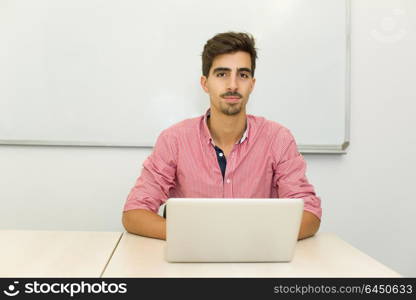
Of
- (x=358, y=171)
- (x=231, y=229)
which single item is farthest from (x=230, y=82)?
(x=358, y=171)

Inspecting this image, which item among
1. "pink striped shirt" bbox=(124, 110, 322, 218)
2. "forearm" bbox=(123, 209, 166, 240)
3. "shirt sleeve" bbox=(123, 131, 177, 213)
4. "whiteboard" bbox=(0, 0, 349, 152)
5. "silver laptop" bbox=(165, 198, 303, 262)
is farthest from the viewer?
"whiteboard" bbox=(0, 0, 349, 152)

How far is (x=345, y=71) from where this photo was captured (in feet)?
7.11

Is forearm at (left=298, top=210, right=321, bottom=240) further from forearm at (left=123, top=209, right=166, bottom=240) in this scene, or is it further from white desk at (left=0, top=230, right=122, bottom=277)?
white desk at (left=0, top=230, right=122, bottom=277)

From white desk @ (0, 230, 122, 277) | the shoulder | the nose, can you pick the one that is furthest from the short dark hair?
white desk @ (0, 230, 122, 277)

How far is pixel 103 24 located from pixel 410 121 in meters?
1.65

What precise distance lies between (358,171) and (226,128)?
880mm

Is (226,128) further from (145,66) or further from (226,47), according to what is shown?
(145,66)

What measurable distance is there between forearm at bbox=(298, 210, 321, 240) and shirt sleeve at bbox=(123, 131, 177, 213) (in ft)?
1.68

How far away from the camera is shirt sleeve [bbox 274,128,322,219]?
1543 millimetres

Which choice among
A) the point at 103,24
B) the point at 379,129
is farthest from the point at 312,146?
the point at 103,24

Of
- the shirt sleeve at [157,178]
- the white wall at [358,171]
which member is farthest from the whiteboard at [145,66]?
the shirt sleeve at [157,178]

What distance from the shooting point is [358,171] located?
222 cm

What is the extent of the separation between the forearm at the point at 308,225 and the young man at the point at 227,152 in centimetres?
21

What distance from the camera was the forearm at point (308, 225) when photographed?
1.31m
